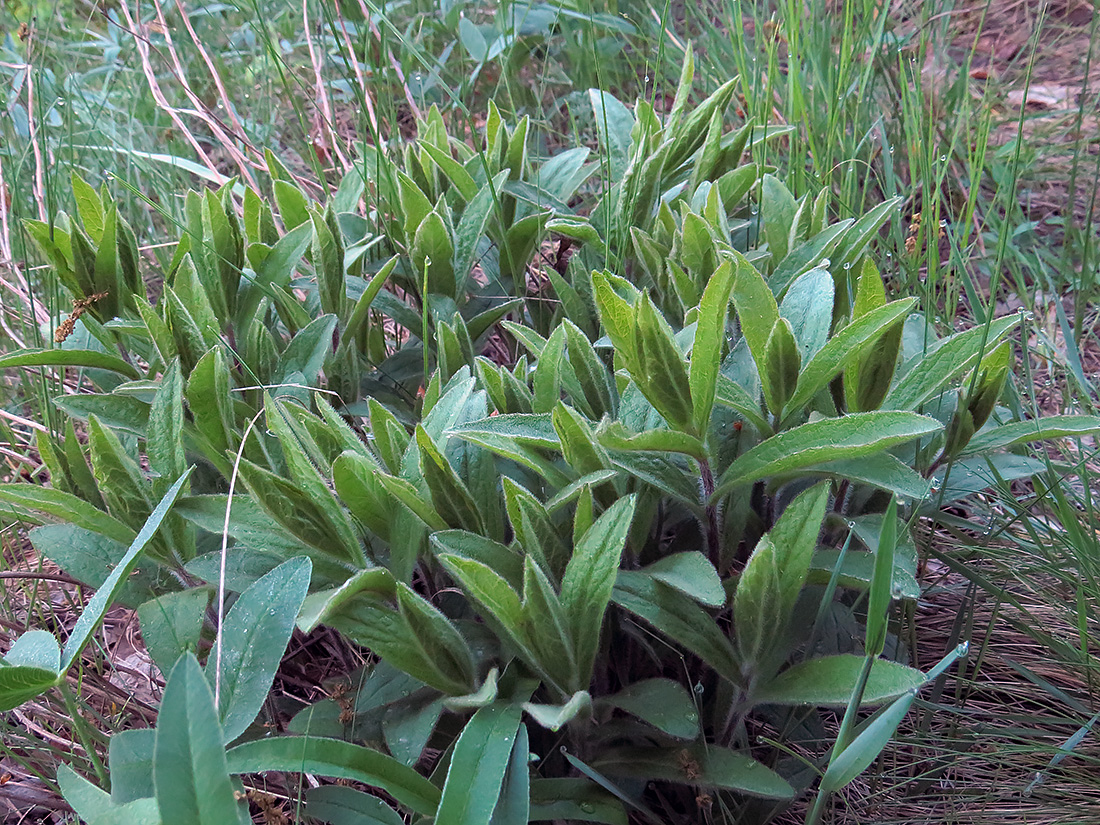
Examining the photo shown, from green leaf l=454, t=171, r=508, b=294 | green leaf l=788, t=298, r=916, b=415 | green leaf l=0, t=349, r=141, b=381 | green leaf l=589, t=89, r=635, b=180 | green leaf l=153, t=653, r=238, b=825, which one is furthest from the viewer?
green leaf l=589, t=89, r=635, b=180

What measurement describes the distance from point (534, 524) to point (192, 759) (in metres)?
0.37

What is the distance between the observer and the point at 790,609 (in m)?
0.91

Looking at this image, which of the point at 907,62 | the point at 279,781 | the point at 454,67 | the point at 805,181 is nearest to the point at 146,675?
the point at 279,781

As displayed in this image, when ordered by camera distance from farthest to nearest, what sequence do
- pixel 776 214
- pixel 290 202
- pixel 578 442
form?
pixel 290 202 → pixel 776 214 → pixel 578 442

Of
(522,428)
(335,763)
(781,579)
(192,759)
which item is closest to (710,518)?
(781,579)

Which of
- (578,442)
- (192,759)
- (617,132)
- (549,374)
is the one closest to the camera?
(192,759)

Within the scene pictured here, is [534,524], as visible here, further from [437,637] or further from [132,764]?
[132,764]

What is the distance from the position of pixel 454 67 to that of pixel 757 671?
7.90ft

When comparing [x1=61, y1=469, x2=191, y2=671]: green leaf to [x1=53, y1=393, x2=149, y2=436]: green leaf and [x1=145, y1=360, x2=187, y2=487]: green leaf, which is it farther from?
[x1=53, y1=393, x2=149, y2=436]: green leaf

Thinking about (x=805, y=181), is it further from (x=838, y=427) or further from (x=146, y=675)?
(x=146, y=675)

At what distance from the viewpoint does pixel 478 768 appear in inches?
31.4

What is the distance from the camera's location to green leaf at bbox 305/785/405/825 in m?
0.86

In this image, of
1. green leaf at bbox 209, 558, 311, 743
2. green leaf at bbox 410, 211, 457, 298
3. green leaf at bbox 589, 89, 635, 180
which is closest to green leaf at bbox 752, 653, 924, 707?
green leaf at bbox 209, 558, 311, 743

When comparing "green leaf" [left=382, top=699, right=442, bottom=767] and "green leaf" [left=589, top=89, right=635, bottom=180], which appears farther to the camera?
"green leaf" [left=589, top=89, right=635, bottom=180]
